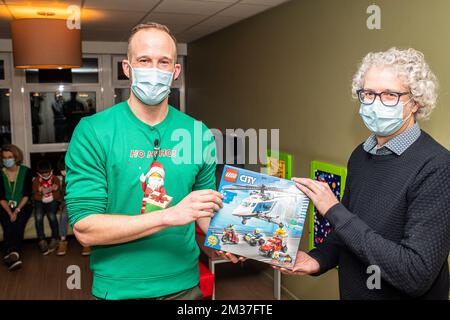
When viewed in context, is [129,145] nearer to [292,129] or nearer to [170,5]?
[292,129]

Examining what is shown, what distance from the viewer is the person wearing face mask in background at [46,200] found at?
5.52 meters

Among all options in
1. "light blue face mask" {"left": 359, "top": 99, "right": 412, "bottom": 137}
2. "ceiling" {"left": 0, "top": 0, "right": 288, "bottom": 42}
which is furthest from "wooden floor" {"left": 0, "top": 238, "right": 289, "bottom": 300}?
"light blue face mask" {"left": 359, "top": 99, "right": 412, "bottom": 137}

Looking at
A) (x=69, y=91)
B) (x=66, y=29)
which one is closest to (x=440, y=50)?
(x=66, y=29)

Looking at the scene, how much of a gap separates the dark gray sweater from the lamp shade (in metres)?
3.09

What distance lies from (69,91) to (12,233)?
2827 millimetres

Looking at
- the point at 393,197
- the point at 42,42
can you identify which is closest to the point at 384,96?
the point at 393,197

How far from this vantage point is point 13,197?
17.5 feet

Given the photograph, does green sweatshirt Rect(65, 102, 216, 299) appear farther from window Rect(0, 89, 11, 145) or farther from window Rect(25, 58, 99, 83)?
window Rect(0, 89, 11, 145)

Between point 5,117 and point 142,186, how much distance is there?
6.51m

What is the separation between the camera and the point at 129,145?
1.45m

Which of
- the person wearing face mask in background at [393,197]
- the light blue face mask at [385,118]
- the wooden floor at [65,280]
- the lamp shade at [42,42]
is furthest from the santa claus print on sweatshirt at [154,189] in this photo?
the wooden floor at [65,280]

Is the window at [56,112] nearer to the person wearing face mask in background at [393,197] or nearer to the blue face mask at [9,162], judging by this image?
the blue face mask at [9,162]

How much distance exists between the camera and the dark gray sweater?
4.47 ft

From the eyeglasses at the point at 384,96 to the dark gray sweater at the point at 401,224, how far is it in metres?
0.16
